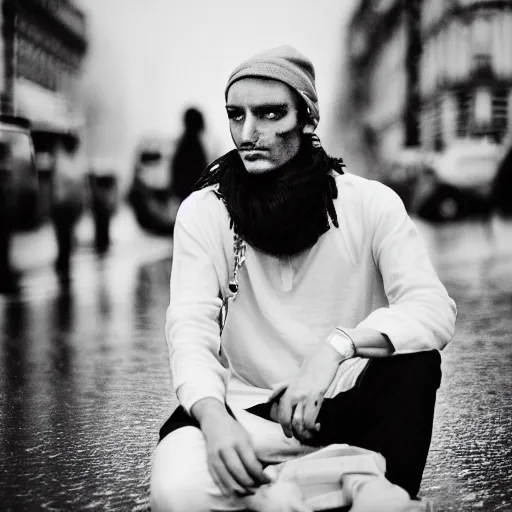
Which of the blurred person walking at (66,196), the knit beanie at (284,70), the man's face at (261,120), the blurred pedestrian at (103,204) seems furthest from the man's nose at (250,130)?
the blurred pedestrian at (103,204)

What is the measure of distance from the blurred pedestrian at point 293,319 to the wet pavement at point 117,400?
62 cm

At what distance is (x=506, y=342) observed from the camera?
5602 millimetres

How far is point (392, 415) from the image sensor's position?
2.29 meters

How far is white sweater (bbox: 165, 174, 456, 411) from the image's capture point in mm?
2414

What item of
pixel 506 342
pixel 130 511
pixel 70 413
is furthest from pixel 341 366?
pixel 506 342

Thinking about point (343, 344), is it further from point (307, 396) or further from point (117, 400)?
point (117, 400)

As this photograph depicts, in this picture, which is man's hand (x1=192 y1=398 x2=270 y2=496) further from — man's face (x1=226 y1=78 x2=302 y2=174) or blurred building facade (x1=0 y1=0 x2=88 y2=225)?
blurred building facade (x1=0 y1=0 x2=88 y2=225)

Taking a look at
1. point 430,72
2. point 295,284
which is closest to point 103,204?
point 430,72

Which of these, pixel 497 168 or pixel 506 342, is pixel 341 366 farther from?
pixel 497 168

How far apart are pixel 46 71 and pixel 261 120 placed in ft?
30.4

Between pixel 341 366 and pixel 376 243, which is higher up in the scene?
pixel 376 243

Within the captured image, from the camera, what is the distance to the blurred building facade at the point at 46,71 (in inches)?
419

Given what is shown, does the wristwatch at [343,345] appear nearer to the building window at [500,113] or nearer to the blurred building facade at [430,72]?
the blurred building facade at [430,72]

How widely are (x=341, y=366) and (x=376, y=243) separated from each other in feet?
1.06
